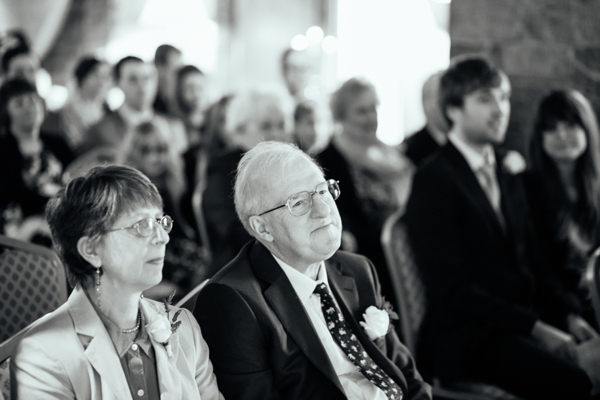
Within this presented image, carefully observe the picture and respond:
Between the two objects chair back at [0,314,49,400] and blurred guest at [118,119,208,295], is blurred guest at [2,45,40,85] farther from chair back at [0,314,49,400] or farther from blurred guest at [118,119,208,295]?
chair back at [0,314,49,400]

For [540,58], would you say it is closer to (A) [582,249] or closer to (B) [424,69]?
(A) [582,249]

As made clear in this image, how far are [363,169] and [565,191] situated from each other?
1.32 metres

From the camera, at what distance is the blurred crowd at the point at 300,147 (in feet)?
10.1

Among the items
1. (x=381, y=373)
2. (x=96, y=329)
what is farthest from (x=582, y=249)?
(x=96, y=329)

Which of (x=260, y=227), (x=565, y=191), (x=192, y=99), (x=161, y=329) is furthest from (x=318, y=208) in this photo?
(x=192, y=99)

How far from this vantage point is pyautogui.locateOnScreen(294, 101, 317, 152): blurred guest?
15.6ft

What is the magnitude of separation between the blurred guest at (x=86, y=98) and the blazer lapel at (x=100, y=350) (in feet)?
13.6

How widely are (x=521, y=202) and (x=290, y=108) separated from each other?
3.64m

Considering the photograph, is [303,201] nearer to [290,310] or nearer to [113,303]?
[290,310]

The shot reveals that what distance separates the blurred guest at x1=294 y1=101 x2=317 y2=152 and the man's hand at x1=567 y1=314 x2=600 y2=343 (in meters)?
2.20

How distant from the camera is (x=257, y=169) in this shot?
1.94 m

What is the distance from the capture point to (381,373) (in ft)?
6.41

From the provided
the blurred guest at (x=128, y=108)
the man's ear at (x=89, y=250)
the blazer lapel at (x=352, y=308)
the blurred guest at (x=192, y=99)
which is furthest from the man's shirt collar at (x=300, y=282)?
the blurred guest at (x=192, y=99)

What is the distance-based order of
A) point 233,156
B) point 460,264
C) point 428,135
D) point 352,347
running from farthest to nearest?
point 428,135
point 233,156
point 460,264
point 352,347
